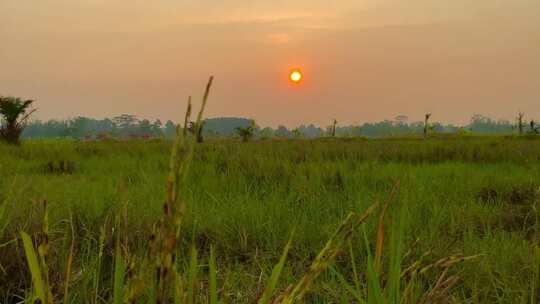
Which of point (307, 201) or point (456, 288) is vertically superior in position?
point (307, 201)

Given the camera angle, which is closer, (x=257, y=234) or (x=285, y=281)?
(x=285, y=281)

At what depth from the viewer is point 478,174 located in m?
5.66

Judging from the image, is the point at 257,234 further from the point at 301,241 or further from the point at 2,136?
the point at 2,136

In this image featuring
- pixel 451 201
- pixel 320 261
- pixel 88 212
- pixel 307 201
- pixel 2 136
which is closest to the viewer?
pixel 320 261

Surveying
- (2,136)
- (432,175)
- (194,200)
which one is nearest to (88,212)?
(194,200)

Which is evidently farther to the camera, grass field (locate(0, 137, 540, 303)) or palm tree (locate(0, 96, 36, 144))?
palm tree (locate(0, 96, 36, 144))

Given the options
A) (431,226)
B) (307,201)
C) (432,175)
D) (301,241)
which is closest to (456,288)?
(431,226)

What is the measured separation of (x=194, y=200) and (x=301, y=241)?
1344 mm

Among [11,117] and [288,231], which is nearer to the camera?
[288,231]

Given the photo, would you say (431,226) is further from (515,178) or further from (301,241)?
(515,178)

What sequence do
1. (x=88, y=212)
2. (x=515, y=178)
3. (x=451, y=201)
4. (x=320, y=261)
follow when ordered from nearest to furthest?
1. (x=320, y=261)
2. (x=88, y=212)
3. (x=451, y=201)
4. (x=515, y=178)

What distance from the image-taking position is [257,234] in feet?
9.68

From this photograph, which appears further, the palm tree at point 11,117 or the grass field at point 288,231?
the palm tree at point 11,117

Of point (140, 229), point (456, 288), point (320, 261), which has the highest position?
point (320, 261)
